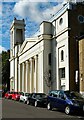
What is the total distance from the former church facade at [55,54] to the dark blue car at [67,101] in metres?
13.8

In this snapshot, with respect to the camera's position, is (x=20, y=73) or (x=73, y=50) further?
(x=20, y=73)

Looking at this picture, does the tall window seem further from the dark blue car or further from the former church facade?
the dark blue car

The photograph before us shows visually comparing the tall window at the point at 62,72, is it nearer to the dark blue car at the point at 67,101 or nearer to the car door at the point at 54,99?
the car door at the point at 54,99

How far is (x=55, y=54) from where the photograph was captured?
49.1m

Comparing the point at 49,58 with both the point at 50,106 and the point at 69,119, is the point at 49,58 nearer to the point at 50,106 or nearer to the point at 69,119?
the point at 50,106

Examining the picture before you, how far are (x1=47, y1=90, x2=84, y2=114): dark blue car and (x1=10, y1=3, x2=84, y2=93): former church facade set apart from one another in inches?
543

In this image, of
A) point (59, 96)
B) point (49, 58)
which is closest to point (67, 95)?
point (59, 96)

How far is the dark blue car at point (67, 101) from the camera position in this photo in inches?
877

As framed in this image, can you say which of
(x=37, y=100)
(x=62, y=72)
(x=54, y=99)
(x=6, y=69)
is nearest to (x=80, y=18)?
(x=62, y=72)

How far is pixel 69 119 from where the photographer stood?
18.5 m

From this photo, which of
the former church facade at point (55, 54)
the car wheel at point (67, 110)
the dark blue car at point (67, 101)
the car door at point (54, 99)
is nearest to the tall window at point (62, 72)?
the former church facade at point (55, 54)

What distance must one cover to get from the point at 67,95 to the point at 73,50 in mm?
20084

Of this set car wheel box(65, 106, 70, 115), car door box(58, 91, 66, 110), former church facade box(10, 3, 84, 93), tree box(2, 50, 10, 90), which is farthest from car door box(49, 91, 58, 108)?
tree box(2, 50, 10, 90)

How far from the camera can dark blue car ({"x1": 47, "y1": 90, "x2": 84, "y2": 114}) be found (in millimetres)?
22284
